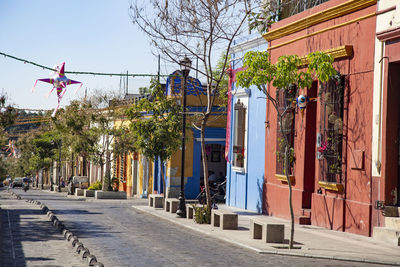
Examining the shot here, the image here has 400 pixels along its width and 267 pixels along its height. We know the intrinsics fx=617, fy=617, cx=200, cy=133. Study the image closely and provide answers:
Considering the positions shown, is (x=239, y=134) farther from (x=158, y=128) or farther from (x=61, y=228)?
(x=61, y=228)

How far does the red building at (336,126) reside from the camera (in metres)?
15.9

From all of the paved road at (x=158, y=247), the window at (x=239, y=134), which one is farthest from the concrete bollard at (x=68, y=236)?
the window at (x=239, y=134)

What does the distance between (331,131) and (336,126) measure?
36cm

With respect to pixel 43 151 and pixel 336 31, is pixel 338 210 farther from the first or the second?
pixel 43 151

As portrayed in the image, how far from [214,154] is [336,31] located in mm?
20711

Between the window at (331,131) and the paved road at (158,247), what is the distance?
421 centimetres

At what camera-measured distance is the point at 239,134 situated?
25047 millimetres

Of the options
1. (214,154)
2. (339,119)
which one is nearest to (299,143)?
(339,119)

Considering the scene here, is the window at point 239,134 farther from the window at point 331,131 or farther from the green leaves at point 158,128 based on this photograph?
the window at point 331,131

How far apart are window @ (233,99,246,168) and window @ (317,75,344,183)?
703 cm

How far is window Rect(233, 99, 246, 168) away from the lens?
24625 millimetres

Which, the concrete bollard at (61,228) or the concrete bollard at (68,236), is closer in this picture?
the concrete bollard at (68,236)

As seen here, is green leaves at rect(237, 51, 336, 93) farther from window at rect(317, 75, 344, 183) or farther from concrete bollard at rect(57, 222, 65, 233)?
concrete bollard at rect(57, 222, 65, 233)

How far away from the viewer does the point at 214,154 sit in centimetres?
3759
